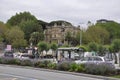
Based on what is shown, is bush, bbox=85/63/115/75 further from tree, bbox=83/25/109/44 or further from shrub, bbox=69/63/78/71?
tree, bbox=83/25/109/44

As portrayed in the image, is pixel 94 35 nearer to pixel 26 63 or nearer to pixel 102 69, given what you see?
pixel 26 63

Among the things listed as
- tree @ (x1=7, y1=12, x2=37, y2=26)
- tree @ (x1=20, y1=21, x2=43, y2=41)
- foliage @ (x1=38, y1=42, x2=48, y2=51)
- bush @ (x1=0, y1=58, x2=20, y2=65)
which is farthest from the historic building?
bush @ (x1=0, y1=58, x2=20, y2=65)

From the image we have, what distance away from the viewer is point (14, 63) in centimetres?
4247

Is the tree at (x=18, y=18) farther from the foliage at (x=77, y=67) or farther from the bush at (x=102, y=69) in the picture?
the bush at (x=102, y=69)

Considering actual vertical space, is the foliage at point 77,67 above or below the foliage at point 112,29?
below

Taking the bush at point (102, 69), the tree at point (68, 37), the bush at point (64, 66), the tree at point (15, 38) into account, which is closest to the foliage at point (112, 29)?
the tree at point (68, 37)

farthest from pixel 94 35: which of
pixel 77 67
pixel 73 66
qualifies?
pixel 77 67

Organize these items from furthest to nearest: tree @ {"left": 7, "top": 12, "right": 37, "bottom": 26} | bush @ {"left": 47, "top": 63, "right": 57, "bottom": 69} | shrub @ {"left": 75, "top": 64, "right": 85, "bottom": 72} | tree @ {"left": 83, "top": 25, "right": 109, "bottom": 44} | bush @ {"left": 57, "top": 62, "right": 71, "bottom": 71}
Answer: tree @ {"left": 7, "top": 12, "right": 37, "bottom": 26} → tree @ {"left": 83, "top": 25, "right": 109, "bottom": 44} → bush @ {"left": 47, "top": 63, "right": 57, "bottom": 69} → bush @ {"left": 57, "top": 62, "right": 71, "bottom": 71} → shrub @ {"left": 75, "top": 64, "right": 85, "bottom": 72}

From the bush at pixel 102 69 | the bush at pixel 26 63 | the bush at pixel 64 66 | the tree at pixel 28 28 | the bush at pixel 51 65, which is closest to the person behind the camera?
the bush at pixel 102 69

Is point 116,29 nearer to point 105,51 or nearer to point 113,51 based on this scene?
point 105,51

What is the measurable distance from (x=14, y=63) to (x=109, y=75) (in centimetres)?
1639

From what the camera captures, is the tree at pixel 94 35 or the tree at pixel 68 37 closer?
the tree at pixel 94 35

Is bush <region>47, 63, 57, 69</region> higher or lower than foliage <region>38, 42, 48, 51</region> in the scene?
lower

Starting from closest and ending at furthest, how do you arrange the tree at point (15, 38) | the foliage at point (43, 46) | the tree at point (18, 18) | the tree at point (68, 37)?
the foliage at point (43, 46), the tree at point (15, 38), the tree at point (68, 37), the tree at point (18, 18)
